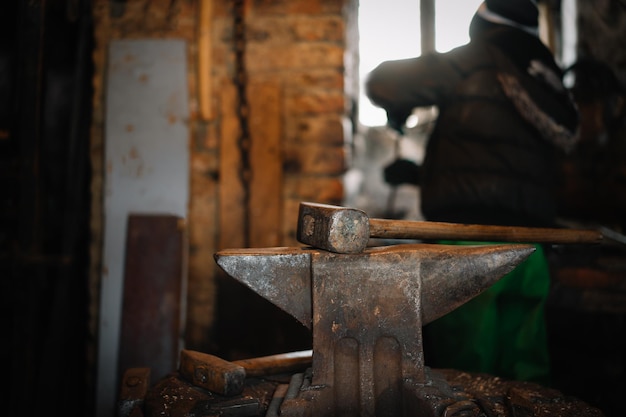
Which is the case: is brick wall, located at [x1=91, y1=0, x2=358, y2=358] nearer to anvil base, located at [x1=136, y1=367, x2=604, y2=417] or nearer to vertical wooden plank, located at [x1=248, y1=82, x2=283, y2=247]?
vertical wooden plank, located at [x1=248, y1=82, x2=283, y2=247]

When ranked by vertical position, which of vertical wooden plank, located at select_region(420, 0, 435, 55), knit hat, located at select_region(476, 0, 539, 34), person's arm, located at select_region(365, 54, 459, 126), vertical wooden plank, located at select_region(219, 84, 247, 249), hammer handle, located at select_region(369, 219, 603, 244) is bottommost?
hammer handle, located at select_region(369, 219, 603, 244)

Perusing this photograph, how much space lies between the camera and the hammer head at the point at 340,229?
0.99 metres

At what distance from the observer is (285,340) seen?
2178 mm

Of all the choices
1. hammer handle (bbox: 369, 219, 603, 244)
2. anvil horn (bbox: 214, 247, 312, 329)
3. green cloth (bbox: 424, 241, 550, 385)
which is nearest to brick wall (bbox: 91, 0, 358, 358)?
green cloth (bbox: 424, 241, 550, 385)

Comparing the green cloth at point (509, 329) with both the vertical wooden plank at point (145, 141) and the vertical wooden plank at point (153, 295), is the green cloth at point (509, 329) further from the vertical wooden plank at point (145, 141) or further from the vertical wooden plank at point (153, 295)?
the vertical wooden plank at point (145, 141)

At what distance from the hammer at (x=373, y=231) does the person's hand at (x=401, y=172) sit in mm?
1142

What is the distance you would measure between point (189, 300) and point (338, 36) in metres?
1.49

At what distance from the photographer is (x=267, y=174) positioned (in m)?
2.13

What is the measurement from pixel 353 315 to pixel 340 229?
0.20 meters

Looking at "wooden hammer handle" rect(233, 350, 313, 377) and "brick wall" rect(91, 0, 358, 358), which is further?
"brick wall" rect(91, 0, 358, 358)

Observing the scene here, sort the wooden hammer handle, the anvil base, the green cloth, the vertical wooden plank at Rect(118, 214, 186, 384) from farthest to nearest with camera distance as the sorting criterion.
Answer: the vertical wooden plank at Rect(118, 214, 186, 384) < the green cloth < the wooden hammer handle < the anvil base

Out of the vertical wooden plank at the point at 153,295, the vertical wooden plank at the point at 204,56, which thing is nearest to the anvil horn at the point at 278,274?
the vertical wooden plank at the point at 153,295

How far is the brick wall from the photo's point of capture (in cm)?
214

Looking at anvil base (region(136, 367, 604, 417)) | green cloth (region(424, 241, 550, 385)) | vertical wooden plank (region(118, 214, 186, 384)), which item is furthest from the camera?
vertical wooden plank (region(118, 214, 186, 384))
